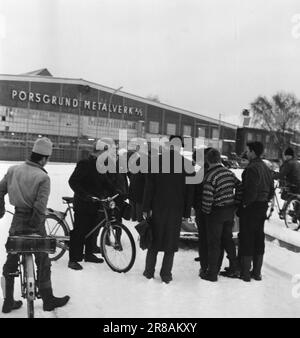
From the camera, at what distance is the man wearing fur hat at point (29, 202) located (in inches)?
175

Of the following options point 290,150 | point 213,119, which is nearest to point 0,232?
point 290,150

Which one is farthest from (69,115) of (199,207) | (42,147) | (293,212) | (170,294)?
(42,147)

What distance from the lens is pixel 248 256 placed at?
6.20 meters

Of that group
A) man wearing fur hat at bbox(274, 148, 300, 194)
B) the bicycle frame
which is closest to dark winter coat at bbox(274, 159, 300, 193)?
man wearing fur hat at bbox(274, 148, 300, 194)

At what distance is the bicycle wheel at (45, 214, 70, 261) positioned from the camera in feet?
21.9

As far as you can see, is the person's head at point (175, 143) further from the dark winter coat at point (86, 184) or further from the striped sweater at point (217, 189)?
the dark winter coat at point (86, 184)

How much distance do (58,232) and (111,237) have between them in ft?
2.89

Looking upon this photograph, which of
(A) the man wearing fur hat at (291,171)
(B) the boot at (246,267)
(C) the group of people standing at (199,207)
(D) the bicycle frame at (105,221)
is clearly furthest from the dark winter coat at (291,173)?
(D) the bicycle frame at (105,221)

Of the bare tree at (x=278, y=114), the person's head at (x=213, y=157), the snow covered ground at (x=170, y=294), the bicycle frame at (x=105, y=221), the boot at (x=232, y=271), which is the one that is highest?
the bare tree at (x=278, y=114)

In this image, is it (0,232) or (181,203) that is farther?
(0,232)

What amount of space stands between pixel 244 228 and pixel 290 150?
4406mm

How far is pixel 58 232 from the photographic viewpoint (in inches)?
265

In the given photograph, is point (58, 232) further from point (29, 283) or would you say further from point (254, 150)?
point (254, 150)

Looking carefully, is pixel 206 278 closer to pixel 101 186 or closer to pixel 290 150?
pixel 101 186
